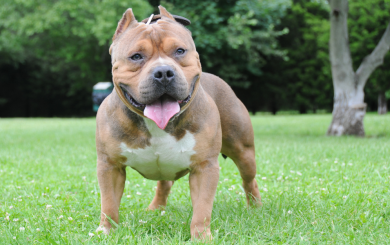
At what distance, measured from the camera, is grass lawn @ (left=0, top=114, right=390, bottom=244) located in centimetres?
287

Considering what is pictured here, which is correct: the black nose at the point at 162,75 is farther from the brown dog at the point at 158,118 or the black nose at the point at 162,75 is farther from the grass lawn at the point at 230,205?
the grass lawn at the point at 230,205

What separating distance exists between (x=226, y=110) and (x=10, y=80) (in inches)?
1209

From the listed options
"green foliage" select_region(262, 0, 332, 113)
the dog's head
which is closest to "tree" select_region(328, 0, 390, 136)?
the dog's head

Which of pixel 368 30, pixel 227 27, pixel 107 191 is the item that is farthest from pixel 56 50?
pixel 107 191

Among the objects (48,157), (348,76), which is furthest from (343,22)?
(48,157)

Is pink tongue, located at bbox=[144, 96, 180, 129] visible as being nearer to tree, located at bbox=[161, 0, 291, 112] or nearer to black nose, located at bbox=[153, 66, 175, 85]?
black nose, located at bbox=[153, 66, 175, 85]

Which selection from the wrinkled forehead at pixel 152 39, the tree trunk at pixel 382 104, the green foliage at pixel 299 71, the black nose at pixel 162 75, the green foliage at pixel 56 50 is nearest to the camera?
the black nose at pixel 162 75

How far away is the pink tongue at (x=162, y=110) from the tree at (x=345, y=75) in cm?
861

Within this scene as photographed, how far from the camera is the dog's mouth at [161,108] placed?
2.59 meters

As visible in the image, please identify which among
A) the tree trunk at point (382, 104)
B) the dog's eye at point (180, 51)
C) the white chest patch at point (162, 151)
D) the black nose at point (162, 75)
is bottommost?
the tree trunk at point (382, 104)

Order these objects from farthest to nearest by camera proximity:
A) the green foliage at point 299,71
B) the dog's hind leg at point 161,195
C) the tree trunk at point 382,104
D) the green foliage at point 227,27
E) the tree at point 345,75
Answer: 1. the green foliage at point 299,71
2. the tree trunk at point 382,104
3. the green foliage at point 227,27
4. the tree at point 345,75
5. the dog's hind leg at point 161,195

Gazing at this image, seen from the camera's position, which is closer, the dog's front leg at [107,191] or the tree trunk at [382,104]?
the dog's front leg at [107,191]

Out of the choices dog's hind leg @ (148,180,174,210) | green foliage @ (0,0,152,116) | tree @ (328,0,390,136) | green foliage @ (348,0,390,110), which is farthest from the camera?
green foliage @ (348,0,390,110)

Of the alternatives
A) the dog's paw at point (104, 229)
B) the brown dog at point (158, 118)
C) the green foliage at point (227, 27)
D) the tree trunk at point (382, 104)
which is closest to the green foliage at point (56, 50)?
the green foliage at point (227, 27)
